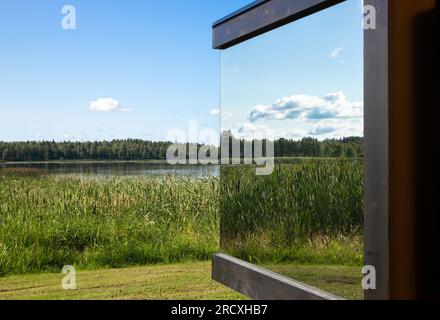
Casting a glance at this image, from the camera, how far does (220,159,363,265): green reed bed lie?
2.88 meters

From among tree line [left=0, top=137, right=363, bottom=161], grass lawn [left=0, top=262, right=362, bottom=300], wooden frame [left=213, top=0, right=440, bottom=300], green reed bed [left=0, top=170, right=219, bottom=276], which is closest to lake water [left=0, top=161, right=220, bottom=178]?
green reed bed [left=0, top=170, right=219, bottom=276]

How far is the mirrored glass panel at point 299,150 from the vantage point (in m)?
2.80

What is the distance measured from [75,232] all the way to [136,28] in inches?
226

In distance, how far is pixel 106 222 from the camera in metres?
6.36

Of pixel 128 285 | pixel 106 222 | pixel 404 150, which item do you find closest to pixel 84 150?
pixel 106 222

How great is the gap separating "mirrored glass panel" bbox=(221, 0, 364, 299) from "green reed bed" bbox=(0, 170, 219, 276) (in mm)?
2382

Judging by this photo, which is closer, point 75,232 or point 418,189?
point 418,189

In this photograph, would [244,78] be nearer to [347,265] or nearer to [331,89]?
[331,89]

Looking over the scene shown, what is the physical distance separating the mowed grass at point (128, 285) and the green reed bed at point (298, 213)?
950 mm

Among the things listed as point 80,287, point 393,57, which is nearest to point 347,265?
point 393,57

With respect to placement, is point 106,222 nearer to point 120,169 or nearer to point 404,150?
point 120,169

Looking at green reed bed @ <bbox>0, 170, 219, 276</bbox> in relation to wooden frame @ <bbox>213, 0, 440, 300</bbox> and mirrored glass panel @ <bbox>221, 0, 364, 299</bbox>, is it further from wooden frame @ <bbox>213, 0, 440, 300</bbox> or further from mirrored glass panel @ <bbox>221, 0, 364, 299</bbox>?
wooden frame @ <bbox>213, 0, 440, 300</bbox>

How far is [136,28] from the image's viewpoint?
1070cm

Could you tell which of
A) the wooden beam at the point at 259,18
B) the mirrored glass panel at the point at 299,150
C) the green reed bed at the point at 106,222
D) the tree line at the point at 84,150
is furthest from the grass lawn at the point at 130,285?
the tree line at the point at 84,150
